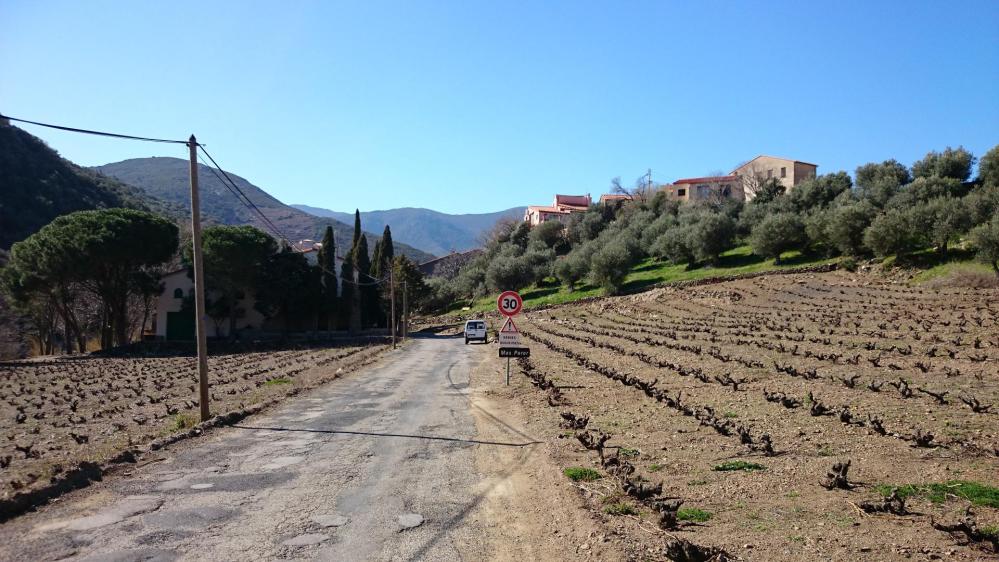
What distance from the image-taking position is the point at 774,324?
31.1 metres

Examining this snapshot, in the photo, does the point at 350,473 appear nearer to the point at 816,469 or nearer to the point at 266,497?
the point at 266,497

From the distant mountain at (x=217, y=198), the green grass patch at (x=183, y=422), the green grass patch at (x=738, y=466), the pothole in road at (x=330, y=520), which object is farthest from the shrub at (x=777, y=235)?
the distant mountain at (x=217, y=198)

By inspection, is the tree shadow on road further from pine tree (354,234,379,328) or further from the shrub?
pine tree (354,234,379,328)

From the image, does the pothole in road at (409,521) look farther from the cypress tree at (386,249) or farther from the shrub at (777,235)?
the cypress tree at (386,249)

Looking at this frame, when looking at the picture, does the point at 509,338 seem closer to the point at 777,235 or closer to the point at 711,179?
the point at 777,235

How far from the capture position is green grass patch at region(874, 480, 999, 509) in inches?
248

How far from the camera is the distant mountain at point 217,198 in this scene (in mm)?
150750

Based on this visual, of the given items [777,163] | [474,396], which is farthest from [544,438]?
[777,163]

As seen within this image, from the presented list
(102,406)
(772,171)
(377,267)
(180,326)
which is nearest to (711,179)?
(772,171)

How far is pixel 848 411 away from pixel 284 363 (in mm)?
25835

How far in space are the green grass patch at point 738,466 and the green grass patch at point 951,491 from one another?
136 centimetres

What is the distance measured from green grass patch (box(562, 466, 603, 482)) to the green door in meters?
61.5

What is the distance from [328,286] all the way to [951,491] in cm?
6347

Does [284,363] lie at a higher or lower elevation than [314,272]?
lower
